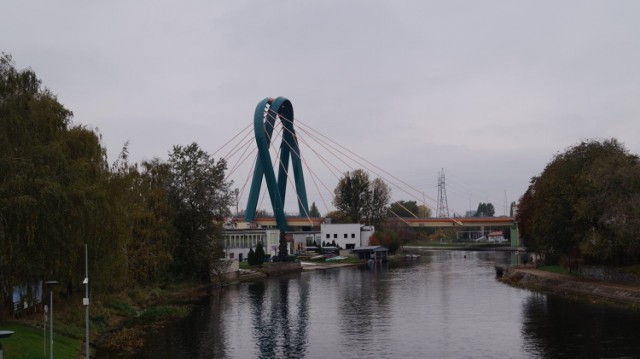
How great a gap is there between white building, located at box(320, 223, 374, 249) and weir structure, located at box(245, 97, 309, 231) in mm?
7073

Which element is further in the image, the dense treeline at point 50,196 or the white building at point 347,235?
the white building at point 347,235

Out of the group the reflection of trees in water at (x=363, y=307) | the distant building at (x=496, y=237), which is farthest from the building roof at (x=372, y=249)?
the distant building at (x=496, y=237)

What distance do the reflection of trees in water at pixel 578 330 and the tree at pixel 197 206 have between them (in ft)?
101

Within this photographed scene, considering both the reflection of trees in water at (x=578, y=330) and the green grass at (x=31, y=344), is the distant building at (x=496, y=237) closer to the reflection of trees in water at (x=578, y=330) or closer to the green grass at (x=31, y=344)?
the reflection of trees in water at (x=578, y=330)

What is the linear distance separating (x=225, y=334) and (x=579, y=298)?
89.1 ft

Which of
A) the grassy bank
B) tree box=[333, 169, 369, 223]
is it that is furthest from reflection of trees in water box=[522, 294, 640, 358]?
tree box=[333, 169, 369, 223]

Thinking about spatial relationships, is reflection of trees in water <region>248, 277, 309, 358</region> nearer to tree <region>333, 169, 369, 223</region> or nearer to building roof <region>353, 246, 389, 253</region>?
building roof <region>353, 246, 389, 253</region>

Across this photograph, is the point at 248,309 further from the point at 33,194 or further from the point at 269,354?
the point at 33,194

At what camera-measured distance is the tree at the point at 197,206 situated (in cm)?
5844

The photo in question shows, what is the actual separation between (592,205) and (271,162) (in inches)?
2337

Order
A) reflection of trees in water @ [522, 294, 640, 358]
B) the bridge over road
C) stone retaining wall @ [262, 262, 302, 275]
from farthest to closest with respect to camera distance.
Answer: the bridge over road
stone retaining wall @ [262, 262, 302, 275]
reflection of trees in water @ [522, 294, 640, 358]

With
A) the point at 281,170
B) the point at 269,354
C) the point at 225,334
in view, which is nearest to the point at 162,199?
the point at 225,334

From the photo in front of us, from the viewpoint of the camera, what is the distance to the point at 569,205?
4938 centimetres

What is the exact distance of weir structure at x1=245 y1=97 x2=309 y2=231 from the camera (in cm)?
9706
